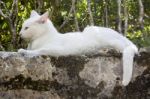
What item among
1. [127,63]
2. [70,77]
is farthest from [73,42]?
[127,63]

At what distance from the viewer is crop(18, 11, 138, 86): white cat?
4.24 meters

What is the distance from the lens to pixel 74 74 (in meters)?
4.28

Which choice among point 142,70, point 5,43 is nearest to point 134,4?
point 5,43

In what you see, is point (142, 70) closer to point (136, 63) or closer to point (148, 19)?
point (136, 63)

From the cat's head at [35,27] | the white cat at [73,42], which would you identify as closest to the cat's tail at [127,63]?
the white cat at [73,42]

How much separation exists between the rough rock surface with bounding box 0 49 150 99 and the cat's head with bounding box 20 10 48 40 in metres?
0.30

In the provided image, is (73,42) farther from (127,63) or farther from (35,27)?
(127,63)

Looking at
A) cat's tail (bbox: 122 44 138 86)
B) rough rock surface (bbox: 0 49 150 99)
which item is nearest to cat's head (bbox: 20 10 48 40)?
rough rock surface (bbox: 0 49 150 99)

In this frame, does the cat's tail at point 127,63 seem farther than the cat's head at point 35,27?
No

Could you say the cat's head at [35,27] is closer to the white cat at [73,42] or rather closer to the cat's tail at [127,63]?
the white cat at [73,42]

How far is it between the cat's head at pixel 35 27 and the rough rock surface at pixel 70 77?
0.30 metres

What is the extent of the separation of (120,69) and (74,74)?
0.44 meters

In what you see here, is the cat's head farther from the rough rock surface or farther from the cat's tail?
the cat's tail

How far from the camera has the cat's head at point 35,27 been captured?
4477 mm
